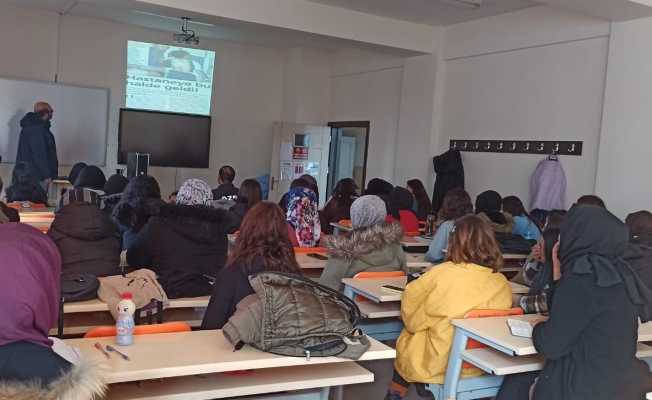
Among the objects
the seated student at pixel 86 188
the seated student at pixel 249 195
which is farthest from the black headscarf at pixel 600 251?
the seated student at pixel 86 188

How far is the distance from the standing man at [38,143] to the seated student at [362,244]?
212 inches

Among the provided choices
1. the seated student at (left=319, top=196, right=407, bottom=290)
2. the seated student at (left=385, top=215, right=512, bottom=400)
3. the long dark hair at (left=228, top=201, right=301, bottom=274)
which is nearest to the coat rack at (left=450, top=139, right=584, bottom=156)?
the seated student at (left=319, top=196, right=407, bottom=290)

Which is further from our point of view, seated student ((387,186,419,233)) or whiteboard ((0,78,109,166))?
whiteboard ((0,78,109,166))

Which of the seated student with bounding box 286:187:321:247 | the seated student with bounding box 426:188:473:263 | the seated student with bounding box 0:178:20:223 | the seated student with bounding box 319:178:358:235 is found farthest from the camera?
the seated student with bounding box 319:178:358:235

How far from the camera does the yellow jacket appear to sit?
2838 millimetres

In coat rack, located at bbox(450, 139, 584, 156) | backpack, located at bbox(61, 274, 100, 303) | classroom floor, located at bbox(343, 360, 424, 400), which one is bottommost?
classroom floor, located at bbox(343, 360, 424, 400)

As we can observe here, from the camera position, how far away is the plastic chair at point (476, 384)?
2.80 m

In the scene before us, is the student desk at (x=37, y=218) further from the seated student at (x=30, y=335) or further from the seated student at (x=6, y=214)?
the seated student at (x=30, y=335)

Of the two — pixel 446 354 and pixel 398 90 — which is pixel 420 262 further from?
pixel 398 90

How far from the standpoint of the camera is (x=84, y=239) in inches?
123

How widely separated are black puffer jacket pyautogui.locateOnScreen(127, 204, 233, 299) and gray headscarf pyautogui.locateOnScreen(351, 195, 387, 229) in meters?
0.80

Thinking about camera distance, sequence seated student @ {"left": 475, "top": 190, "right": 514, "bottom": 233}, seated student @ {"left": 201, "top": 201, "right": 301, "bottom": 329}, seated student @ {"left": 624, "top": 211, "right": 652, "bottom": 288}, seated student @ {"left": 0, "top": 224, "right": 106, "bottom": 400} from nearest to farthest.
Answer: seated student @ {"left": 0, "top": 224, "right": 106, "bottom": 400}
seated student @ {"left": 201, "top": 201, "right": 301, "bottom": 329}
seated student @ {"left": 624, "top": 211, "right": 652, "bottom": 288}
seated student @ {"left": 475, "top": 190, "right": 514, "bottom": 233}

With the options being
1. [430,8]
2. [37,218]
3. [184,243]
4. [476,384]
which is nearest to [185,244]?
[184,243]

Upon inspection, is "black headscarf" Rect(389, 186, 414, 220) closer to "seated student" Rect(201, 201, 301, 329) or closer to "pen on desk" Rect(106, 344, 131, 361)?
"seated student" Rect(201, 201, 301, 329)
